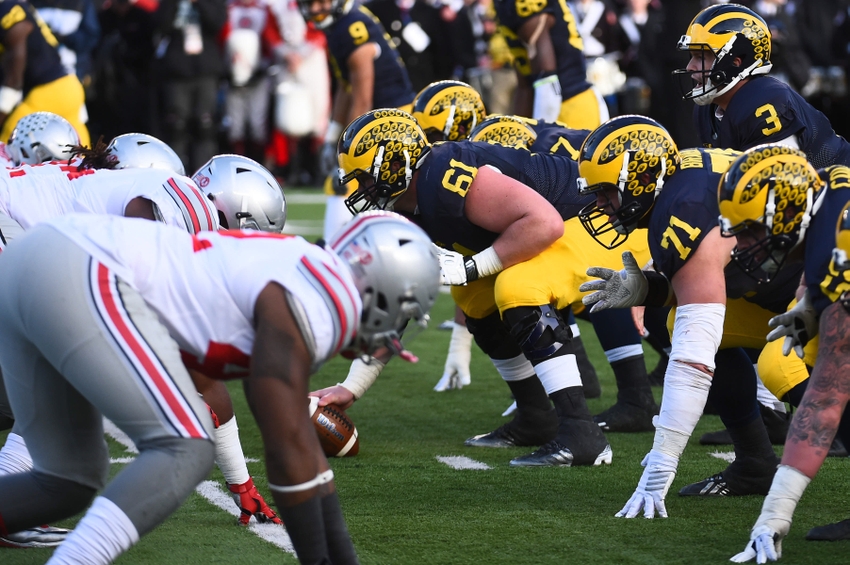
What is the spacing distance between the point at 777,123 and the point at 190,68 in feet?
30.4

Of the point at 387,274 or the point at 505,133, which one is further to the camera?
the point at 505,133

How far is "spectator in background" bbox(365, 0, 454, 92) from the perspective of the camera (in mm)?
13750

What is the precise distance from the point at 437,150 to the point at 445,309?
4139mm

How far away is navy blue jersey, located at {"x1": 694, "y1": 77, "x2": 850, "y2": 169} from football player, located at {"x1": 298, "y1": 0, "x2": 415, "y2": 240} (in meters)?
3.33

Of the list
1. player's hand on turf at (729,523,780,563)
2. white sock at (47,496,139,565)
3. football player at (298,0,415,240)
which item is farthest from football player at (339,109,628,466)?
football player at (298,0,415,240)

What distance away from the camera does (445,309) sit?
8906 mm

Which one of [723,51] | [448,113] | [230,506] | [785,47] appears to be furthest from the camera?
[785,47]

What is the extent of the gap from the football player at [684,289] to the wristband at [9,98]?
5456 mm

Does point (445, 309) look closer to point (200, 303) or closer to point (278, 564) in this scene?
point (278, 564)

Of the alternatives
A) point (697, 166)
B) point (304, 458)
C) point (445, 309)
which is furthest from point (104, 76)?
point (304, 458)

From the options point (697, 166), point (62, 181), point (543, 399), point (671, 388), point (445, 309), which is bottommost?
point (445, 309)

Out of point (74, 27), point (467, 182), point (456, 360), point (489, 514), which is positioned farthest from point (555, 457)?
point (74, 27)

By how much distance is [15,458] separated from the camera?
3693 mm

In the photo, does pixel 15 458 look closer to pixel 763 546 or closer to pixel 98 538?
pixel 98 538
